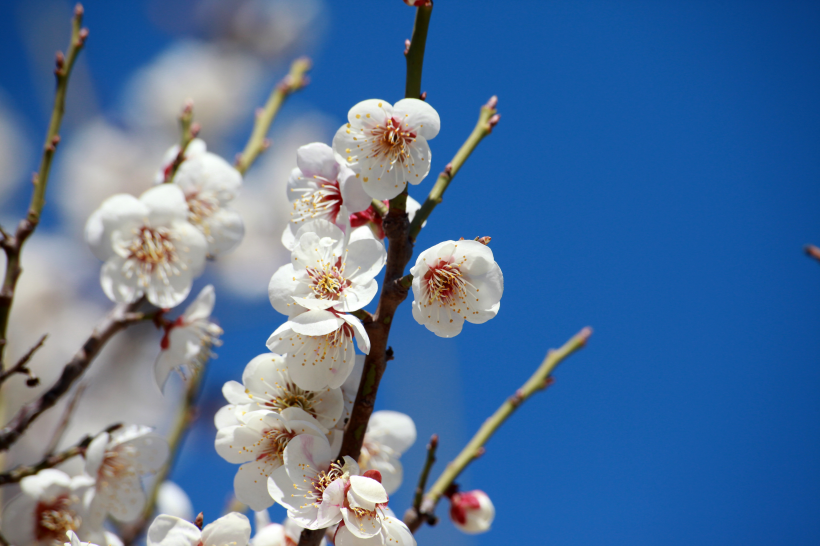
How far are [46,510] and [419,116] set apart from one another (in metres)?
1.28

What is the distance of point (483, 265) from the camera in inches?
40.6

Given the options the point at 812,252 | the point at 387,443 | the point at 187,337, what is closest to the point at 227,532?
the point at 387,443

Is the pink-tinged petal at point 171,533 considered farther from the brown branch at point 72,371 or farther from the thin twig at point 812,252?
the thin twig at point 812,252

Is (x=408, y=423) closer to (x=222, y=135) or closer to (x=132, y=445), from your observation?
(x=132, y=445)

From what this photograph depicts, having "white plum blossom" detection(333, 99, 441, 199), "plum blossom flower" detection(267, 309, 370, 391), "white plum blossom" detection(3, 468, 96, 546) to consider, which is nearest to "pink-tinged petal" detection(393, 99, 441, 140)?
"white plum blossom" detection(333, 99, 441, 199)

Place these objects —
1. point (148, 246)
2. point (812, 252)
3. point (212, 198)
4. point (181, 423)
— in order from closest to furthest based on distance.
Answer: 1. point (812, 252)
2. point (148, 246)
3. point (212, 198)
4. point (181, 423)

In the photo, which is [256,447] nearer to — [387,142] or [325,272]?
Result: [325,272]

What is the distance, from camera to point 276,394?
1109 mm

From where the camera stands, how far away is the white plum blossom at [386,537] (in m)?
0.93

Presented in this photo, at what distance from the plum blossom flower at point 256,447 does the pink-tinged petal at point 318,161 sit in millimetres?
499

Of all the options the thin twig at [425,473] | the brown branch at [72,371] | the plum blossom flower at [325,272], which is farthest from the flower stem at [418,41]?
the brown branch at [72,371]

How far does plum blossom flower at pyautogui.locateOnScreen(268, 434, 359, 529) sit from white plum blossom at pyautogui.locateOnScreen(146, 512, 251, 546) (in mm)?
105

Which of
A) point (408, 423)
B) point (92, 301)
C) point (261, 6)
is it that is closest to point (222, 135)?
point (261, 6)

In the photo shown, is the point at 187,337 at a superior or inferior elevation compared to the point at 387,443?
superior
